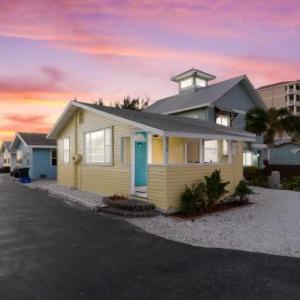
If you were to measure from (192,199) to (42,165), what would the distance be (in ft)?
62.8

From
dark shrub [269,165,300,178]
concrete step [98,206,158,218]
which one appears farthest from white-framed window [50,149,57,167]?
dark shrub [269,165,300,178]

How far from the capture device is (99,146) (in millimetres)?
13031

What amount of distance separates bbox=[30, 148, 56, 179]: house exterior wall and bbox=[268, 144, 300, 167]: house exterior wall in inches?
773

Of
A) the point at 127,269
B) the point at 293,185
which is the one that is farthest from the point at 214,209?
the point at 293,185

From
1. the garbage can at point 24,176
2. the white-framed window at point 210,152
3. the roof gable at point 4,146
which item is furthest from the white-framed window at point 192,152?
the roof gable at point 4,146

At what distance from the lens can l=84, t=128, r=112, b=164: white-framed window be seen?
1225cm

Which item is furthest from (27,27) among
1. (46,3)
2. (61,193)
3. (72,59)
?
(61,193)

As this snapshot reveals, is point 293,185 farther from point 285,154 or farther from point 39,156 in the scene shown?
point 39,156

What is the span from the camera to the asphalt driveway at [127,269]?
12.9ft

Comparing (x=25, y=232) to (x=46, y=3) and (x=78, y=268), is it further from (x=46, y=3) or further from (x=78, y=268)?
(x=46, y=3)

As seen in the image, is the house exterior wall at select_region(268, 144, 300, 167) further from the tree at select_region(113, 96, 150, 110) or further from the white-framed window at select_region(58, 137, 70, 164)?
the tree at select_region(113, 96, 150, 110)

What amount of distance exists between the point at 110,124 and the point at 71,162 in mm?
5200

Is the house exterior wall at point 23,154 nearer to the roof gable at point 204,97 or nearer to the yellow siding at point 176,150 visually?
the roof gable at point 204,97

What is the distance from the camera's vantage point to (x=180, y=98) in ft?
81.0
